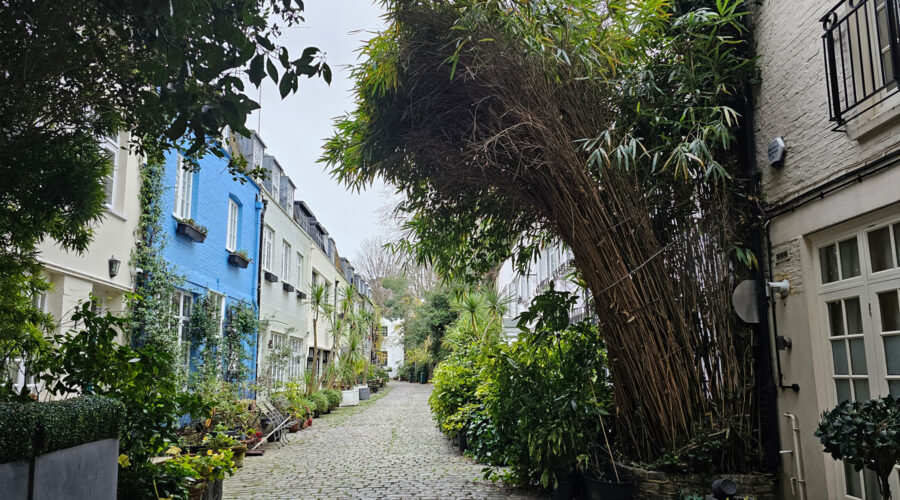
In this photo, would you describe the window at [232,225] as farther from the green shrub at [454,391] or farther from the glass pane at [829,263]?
the glass pane at [829,263]

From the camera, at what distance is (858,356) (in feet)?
14.8

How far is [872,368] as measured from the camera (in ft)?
14.2

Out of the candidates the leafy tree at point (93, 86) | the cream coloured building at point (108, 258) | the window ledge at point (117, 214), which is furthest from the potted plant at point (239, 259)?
the leafy tree at point (93, 86)

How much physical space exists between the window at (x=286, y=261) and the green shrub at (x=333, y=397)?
332 centimetres

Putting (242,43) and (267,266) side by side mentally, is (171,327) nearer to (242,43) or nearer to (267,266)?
(267,266)

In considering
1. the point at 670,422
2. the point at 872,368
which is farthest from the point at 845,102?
the point at 670,422

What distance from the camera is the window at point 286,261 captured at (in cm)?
1686

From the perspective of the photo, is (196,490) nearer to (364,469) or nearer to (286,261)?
(364,469)

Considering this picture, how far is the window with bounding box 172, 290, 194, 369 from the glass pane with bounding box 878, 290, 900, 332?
884 cm

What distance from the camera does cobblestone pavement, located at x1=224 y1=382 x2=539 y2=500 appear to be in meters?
6.75

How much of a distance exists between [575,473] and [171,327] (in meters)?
6.17

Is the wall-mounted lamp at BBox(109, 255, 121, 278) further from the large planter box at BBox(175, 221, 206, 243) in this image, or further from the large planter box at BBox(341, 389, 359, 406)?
the large planter box at BBox(341, 389, 359, 406)

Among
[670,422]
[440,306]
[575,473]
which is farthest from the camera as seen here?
[440,306]

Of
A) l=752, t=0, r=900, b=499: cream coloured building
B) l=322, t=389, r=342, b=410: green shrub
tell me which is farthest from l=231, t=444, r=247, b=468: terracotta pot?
l=322, t=389, r=342, b=410: green shrub
